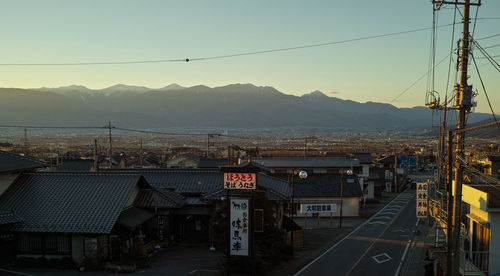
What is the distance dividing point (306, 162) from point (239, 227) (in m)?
32.0

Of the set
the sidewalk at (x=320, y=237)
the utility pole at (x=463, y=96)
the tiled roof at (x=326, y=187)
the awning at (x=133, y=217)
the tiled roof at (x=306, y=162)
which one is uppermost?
the utility pole at (x=463, y=96)

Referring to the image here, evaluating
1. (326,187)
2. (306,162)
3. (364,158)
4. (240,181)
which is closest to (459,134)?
(240,181)

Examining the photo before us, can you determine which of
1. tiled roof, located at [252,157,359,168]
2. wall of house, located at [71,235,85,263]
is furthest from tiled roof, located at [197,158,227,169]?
wall of house, located at [71,235,85,263]

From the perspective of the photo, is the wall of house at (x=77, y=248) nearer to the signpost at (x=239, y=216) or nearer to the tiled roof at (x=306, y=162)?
the signpost at (x=239, y=216)

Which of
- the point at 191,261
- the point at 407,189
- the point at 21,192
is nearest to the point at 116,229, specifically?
the point at 191,261

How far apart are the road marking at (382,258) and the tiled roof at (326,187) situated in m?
14.1

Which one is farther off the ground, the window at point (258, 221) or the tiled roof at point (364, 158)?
the tiled roof at point (364, 158)

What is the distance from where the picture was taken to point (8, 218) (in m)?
19.9

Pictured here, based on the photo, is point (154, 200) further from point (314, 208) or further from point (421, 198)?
point (421, 198)

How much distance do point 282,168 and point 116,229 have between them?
28.2 metres

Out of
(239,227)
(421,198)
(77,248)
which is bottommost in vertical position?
(77,248)

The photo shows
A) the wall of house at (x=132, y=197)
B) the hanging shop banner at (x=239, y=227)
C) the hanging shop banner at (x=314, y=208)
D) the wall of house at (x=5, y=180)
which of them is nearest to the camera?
the hanging shop banner at (x=239, y=227)

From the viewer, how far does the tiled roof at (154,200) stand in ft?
78.2

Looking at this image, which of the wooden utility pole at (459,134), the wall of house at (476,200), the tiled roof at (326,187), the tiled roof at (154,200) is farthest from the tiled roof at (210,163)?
the wall of house at (476,200)
